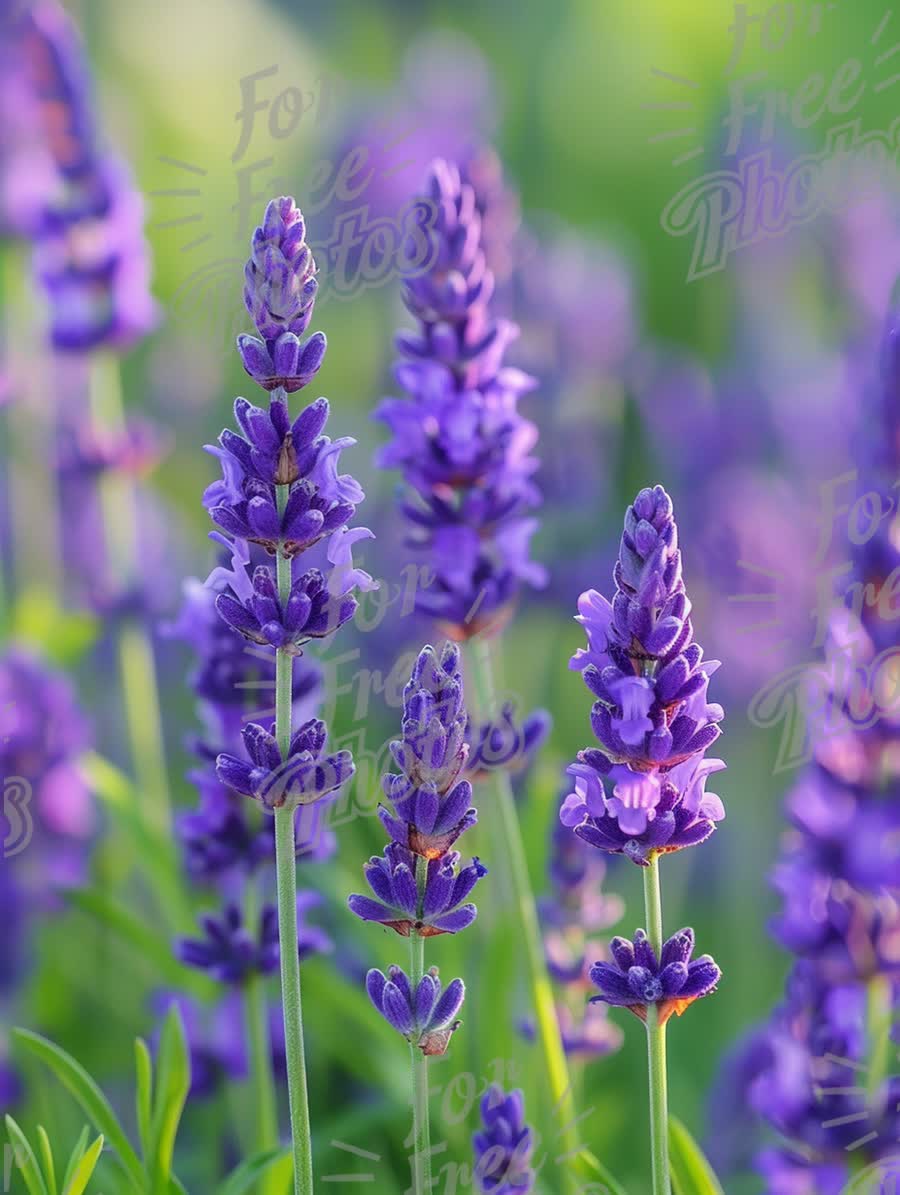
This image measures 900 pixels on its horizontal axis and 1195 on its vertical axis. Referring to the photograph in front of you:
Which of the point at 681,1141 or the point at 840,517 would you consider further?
the point at 840,517

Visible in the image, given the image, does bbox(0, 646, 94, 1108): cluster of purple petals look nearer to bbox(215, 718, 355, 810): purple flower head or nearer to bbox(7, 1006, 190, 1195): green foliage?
bbox(7, 1006, 190, 1195): green foliage

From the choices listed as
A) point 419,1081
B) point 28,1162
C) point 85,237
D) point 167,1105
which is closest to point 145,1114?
point 167,1105

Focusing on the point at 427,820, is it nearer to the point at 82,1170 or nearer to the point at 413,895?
the point at 413,895

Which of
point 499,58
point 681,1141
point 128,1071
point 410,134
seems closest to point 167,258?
point 410,134

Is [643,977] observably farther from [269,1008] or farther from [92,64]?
[92,64]

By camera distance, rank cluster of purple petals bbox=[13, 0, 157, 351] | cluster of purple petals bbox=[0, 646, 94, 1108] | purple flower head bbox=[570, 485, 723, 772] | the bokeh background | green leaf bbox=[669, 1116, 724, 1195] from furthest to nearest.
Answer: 1. cluster of purple petals bbox=[13, 0, 157, 351]
2. cluster of purple petals bbox=[0, 646, 94, 1108]
3. the bokeh background
4. green leaf bbox=[669, 1116, 724, 1195]
5. purple flower head bbox=[570, 485, 723, 772]

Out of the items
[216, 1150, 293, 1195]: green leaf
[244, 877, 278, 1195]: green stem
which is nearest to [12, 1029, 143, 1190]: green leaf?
[216, 1150, 293, 1195]: green leaf
